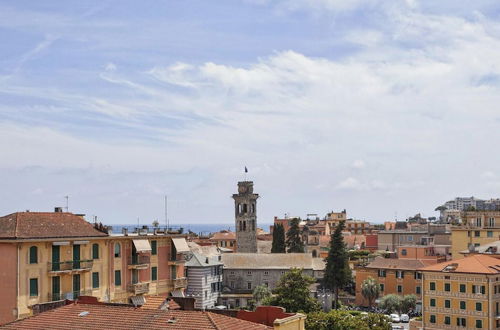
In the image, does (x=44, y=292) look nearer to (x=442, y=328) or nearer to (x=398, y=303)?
(x=442, y=328)

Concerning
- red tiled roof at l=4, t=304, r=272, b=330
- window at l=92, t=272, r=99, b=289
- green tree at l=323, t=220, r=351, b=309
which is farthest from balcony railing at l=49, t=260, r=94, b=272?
green tree at l=323, t=220, r=351, b=309

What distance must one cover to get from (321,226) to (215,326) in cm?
15279

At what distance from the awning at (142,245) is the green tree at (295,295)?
2428 centimetres

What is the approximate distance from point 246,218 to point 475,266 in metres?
60.5

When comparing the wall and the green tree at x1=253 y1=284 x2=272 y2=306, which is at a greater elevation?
the wall

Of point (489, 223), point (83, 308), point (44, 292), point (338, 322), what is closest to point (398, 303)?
point (489, 223)

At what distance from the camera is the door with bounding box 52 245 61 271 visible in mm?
42250

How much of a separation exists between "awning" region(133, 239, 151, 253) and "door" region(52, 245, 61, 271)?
23.3 ft

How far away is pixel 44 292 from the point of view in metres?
41.5

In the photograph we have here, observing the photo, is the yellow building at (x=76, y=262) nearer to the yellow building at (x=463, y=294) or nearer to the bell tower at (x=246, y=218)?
the yellow building at (x=463, y=294)

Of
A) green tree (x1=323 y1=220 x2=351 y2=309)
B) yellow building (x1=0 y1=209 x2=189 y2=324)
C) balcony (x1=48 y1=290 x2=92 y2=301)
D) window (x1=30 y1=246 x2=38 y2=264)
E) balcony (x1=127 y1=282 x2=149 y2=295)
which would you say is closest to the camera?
yellow building (x1=0 y1=209 x2=189 y2=324)

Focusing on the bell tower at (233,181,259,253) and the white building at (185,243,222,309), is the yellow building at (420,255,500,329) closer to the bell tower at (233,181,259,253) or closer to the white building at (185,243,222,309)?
the white building at (185,243,222,309)

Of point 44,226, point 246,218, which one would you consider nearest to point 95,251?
point 44,226

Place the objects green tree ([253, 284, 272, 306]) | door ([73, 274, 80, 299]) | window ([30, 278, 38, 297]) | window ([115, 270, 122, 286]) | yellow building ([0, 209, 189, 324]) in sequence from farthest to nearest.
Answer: green tree ([253, 284, 272, 306]) → window ([115, 270, 122, 286]) → door ([73, 274, 80, 299]) → window ([30, 278, 38, 297]) → yellow building ([0, 209, 189, 324])
